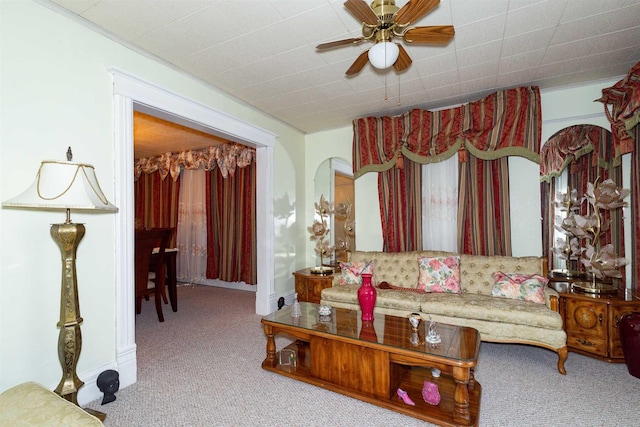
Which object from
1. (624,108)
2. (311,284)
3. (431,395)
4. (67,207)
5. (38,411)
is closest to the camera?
(38,411)

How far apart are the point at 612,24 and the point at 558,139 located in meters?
1.79

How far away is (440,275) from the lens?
3381 mm

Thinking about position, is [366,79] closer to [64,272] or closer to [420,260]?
[420,260]

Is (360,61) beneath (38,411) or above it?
above

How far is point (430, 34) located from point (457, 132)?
81.9 inches

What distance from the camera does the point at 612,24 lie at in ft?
7.66

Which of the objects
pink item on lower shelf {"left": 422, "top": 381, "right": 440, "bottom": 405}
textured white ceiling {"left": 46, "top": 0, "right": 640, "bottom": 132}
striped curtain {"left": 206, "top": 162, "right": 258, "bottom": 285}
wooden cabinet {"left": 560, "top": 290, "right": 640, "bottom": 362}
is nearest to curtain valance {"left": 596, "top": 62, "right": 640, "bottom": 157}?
textured white ceiling {"left": 46, "top": 0, "right": 640, "bottom": 132}

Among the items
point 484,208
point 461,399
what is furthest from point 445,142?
point 461,399

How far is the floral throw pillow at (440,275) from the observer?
3.33 meters

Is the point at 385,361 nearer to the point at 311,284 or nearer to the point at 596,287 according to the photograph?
the point at 311,284

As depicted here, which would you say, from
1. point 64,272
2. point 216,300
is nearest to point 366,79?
point 64,272

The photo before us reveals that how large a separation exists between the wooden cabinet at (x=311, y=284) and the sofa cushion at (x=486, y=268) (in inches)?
61.7

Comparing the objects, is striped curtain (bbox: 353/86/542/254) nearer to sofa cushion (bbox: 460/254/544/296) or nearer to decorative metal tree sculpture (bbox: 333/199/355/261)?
sofa cushion (bbox: 460/254/544/296)

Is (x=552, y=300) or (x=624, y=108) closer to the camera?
(x=552, y=300)
